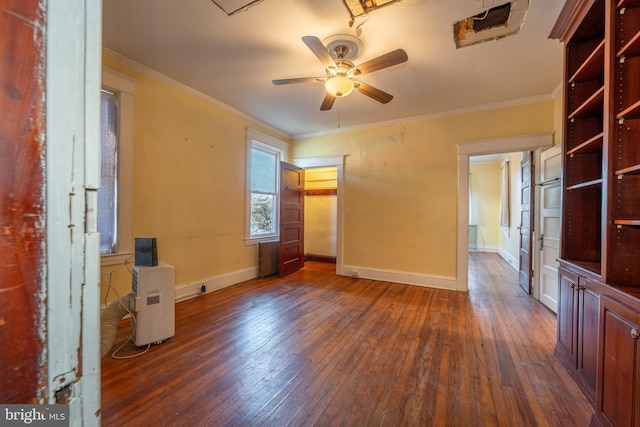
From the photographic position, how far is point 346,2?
71.2 inches

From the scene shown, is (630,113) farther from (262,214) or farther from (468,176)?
(262,214)

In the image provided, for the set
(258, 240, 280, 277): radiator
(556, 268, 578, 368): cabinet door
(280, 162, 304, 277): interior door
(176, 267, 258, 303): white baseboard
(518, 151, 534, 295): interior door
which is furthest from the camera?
(280, 162, 304, 277): interior door

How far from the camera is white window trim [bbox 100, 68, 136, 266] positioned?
2.61 metres

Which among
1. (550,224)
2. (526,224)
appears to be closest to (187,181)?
(550,224)

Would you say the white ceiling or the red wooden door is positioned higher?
the white ceiling

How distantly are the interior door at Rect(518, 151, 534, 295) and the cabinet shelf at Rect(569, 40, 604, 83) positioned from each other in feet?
5.96

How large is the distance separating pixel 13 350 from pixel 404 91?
365 cm

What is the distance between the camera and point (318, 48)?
75.8 inches

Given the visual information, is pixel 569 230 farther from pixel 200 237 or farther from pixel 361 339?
pixel 200 237

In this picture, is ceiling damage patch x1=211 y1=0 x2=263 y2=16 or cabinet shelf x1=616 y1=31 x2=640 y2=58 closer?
cabinet shelf x1=616 y1=31 x2=640 y2=58

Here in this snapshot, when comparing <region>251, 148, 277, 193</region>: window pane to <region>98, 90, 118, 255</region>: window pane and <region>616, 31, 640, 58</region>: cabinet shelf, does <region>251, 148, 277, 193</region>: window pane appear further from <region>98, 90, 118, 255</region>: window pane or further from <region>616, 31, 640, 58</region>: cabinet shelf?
<region>616, 31, 640, 58</region>: cabinet shelf

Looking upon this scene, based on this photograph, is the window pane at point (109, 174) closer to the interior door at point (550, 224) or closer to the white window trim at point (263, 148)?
the white window trim at point (263, 148)

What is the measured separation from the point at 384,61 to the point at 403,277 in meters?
3.14

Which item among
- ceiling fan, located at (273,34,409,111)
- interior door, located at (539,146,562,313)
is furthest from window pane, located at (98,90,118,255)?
interior door, located at (539,146,562,313)
